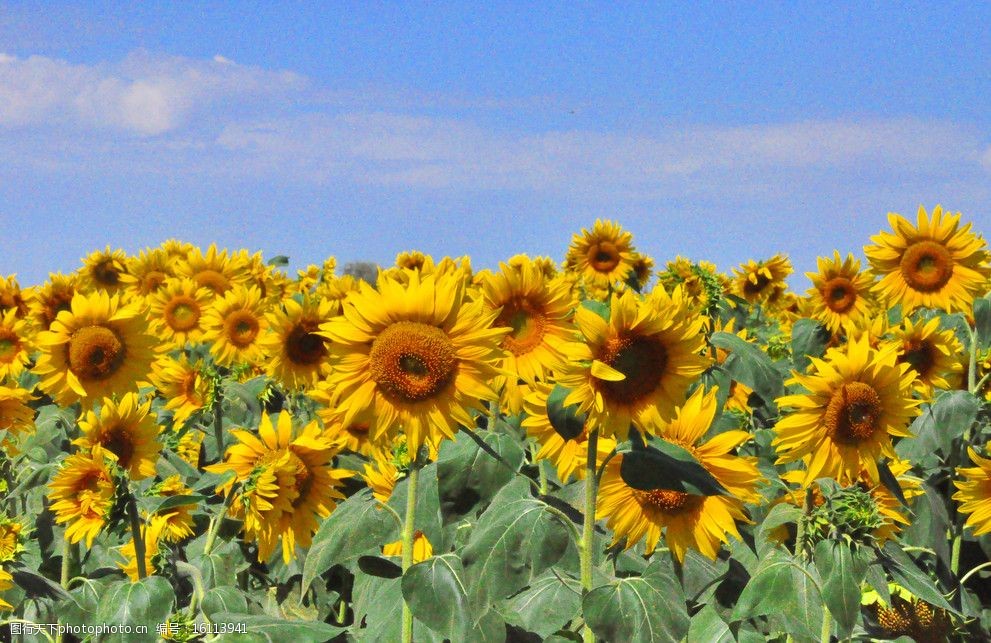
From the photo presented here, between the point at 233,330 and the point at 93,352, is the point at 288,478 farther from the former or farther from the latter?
the point at 233,330

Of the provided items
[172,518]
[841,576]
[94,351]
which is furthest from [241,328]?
[841,576]

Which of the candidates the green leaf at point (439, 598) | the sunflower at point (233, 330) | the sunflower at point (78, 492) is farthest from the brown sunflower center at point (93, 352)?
the green leaf at point (439, 598)

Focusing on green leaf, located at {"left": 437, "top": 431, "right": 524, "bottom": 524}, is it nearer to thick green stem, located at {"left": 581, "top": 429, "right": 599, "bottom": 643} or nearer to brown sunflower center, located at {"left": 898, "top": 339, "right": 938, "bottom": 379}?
thick green stem, located at {"left": 581, "top": 429, "right": 599, "bottom": 643}

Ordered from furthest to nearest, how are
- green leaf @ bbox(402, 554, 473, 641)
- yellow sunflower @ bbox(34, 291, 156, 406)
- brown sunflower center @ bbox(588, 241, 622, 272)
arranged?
1. brown sunflower center @ bbox(588, 241, 622, 272)
2. yellow sunflower @ bbox(34, 291, 156, 406)
3. green leaf @ bbox(402, 554, 473, 641)

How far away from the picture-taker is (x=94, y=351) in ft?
21.6

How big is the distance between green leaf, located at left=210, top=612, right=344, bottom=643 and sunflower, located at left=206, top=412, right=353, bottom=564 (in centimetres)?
91

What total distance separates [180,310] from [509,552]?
6765 millimetres

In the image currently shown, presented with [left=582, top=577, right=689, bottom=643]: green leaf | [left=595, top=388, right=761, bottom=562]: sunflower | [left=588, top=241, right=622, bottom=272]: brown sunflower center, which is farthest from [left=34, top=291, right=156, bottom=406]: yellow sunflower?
[left=588, top=241, right=622, bottom=272]: brown sunflower center

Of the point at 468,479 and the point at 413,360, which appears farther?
the point at 413,360

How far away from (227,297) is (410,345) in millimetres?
5332

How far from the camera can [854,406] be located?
4.08 metres

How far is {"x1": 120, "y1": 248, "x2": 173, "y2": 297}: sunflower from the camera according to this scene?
1070 cm

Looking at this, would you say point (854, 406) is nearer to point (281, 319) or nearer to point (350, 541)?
point (350, 541)

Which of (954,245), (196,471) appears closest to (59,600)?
(196,471)
